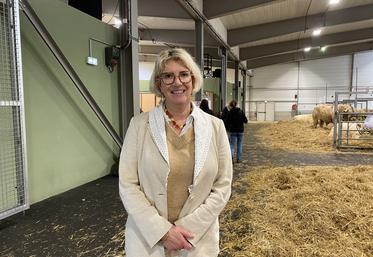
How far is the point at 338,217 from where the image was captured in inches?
116

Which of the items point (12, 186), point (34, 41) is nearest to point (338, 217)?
point (12, 186)

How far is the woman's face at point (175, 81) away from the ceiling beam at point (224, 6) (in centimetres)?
754

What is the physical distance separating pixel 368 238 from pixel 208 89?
11754mm

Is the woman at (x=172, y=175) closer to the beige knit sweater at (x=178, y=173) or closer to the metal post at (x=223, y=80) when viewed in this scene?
the beige knit sweater at (x=178, y=173)

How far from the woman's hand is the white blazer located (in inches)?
0.9

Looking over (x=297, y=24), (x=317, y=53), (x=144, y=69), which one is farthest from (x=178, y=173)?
(x=317, y=53)

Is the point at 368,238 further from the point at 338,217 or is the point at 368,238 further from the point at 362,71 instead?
the point at 362,71

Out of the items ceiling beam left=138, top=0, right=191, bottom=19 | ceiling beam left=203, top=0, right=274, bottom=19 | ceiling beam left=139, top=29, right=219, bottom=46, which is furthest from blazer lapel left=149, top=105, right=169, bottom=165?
ceiling beam left=139, top=29, right=219, bottom=46

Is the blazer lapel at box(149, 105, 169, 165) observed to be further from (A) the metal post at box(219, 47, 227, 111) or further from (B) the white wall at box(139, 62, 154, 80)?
(B) the white wall at box(139, 62, 154, 80)

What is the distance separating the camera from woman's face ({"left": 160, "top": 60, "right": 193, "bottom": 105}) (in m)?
1.27

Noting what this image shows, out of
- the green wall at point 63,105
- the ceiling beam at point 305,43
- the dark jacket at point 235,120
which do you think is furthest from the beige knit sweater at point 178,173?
the ceiling beam at point 305,43

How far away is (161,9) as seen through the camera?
25.3 feet

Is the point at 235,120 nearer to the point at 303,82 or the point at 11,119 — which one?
the point at 11,119

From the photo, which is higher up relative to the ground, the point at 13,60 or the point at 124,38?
the point at 124,38
